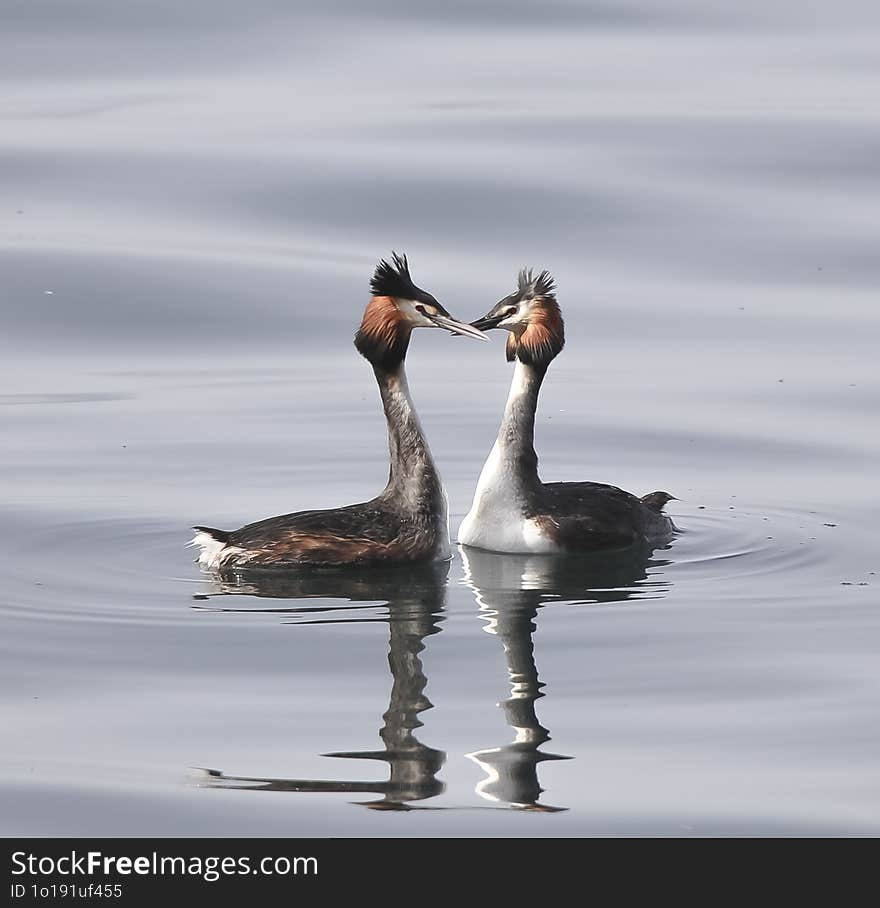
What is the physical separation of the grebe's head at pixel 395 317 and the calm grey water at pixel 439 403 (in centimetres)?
121

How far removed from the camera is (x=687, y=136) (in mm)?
22234

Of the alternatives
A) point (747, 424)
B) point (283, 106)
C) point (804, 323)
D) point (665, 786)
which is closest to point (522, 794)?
point (665, 786)

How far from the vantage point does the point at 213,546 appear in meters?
10.5

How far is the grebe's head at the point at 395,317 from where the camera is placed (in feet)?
36.0

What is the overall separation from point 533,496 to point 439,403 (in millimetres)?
3425

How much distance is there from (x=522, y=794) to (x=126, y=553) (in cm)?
417

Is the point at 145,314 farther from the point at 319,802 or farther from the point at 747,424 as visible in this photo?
the point at 319,802

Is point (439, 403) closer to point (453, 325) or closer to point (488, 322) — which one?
point (488, 322)

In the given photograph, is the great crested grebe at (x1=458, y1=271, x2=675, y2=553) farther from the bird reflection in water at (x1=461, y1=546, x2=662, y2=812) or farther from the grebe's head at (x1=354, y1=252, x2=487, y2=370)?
the grebe's head at (x1=354, y1=252, x2=487, y2=370)

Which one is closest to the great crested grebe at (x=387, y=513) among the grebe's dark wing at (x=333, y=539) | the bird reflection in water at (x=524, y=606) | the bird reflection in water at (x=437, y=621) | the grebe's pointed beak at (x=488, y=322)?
the grebe's dark wing at (x=333, y=539)

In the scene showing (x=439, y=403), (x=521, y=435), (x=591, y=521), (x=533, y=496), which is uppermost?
(x=439, y=403)

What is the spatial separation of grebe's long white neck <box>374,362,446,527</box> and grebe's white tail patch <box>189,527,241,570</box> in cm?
99

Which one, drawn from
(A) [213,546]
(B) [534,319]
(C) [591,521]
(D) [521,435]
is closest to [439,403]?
(B) [534,319]

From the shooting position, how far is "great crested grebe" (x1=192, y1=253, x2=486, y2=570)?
10570 millimetres
